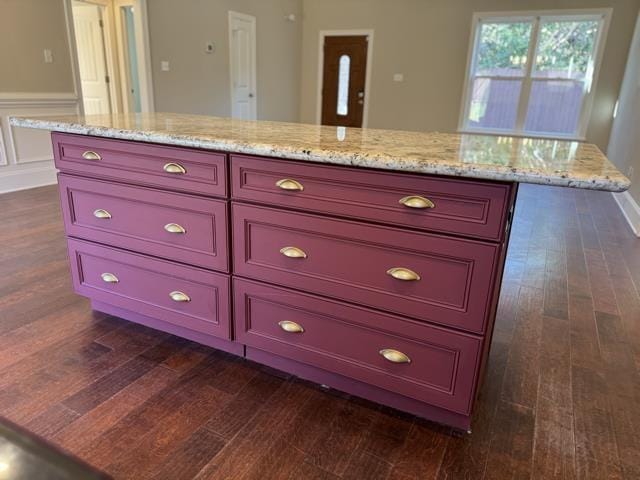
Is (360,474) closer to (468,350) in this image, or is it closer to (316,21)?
(468,350)

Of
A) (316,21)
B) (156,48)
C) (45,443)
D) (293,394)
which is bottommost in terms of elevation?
(293,394)

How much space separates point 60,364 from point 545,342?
2.09 meters

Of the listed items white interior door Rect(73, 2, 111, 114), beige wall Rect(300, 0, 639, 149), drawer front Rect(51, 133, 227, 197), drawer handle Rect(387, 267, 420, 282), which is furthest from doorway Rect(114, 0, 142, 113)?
drawer handle Rect(387, 267, 420, 282)

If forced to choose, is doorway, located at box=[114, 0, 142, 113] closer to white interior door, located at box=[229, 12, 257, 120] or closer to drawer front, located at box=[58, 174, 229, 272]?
white interior door, located at box=[229, 12, 257, 120]

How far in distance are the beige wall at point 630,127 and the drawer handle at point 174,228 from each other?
162 inches

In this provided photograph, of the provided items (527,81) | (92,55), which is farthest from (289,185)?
(527,81)

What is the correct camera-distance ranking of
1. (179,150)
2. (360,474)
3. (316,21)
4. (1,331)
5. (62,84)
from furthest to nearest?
(316,21)
(62,84)
(1,331)
(179,150)
(360,474)

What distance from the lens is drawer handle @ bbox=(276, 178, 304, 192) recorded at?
4.67ft

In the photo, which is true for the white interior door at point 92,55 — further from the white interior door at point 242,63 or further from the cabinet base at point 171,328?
the cabinet base at point 171,328

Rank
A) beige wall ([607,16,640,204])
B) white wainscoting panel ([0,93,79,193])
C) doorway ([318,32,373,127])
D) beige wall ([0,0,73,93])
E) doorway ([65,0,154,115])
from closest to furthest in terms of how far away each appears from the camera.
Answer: beige wall ([0,0,73,93]), white wainscoting panel ([0,93,79,193]), beige wall ([607,16,640,204]), doorway ([65,0,154,115]), doorway ([318,32,373,127])

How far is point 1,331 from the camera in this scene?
1.94 meters

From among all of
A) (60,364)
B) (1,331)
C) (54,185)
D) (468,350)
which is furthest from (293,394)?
(54,185)

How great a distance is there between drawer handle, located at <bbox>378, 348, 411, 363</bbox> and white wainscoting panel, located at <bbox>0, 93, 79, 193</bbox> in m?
4.15

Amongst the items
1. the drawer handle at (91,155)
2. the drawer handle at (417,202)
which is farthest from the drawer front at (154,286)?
the drawer handle at (417,202)
